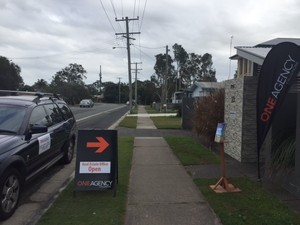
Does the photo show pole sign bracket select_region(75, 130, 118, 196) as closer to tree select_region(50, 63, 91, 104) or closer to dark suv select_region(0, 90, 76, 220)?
dark suv select_region(0, 90, 76, 220)

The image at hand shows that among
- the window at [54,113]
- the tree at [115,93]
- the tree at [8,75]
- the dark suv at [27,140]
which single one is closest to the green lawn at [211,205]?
the dark suv at [27,140]

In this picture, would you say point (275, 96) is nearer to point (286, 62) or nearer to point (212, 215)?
point (286, 62)

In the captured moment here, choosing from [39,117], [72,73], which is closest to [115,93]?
[72,73]

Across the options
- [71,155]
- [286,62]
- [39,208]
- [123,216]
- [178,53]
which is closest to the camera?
[123,216]

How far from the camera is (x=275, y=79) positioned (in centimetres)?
683

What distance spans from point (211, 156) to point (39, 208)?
5.82 metres

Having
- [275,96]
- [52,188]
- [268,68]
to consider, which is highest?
[268,68]

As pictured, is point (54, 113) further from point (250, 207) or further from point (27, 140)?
point (250, 207)

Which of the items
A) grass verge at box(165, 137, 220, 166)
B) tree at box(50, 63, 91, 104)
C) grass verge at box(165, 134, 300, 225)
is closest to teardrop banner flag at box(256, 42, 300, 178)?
grass verge at box(165, 134, 300, 225)

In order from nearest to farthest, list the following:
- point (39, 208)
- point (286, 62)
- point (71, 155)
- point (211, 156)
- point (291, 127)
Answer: point (39, 208)
point (286, 62)
point (291, 127)
point (71, 155)
point (211, 156)

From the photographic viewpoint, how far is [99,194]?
6910 millimetres

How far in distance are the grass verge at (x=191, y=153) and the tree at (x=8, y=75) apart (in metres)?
62.0

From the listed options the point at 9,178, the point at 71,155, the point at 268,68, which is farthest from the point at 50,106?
the point at 268,68

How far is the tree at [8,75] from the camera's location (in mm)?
71188
